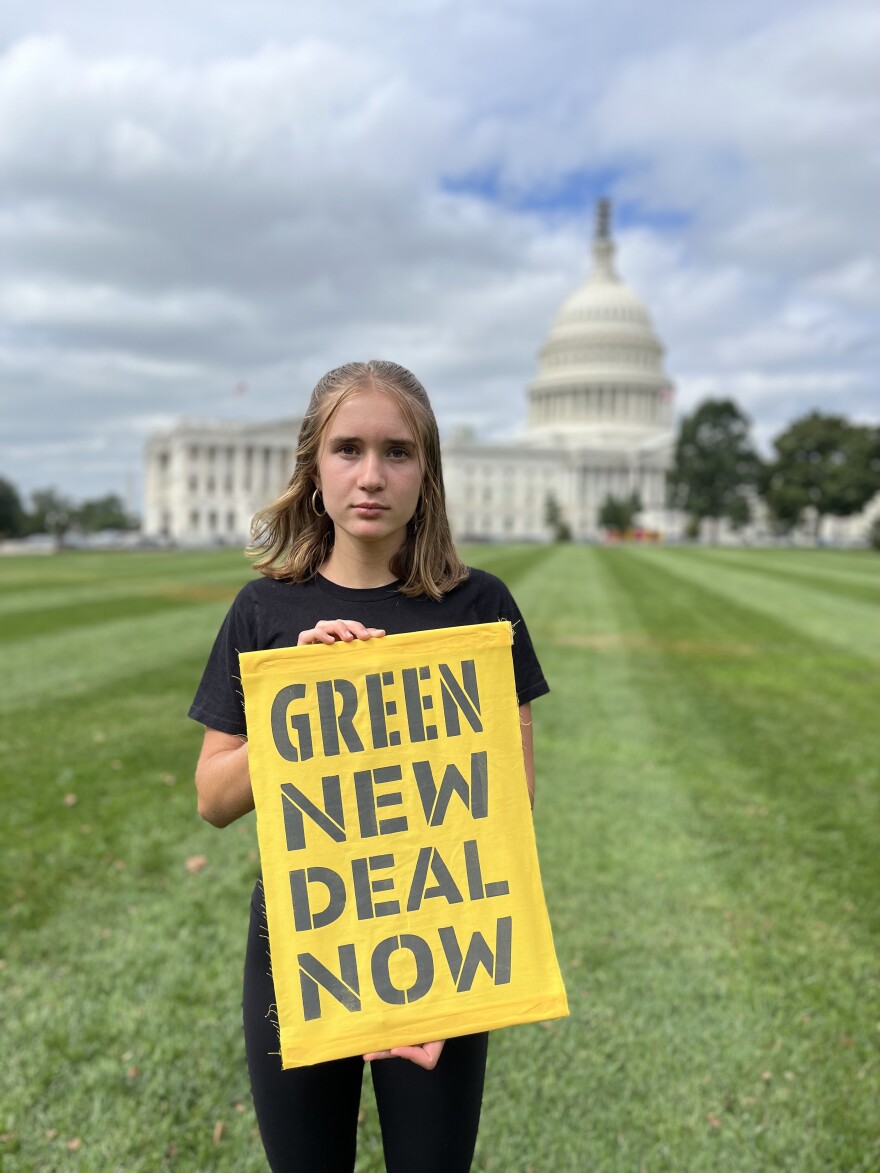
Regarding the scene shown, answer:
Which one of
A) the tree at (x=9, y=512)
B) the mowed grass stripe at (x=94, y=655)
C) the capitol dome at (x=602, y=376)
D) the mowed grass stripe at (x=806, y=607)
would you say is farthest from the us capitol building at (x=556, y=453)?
the mowed grass stripe at (x=94, y=655)

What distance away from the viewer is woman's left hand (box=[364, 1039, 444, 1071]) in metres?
1.96

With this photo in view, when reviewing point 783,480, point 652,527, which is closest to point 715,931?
point 783,480

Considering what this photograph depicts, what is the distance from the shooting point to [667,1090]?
3.62 m

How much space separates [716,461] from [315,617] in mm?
84674

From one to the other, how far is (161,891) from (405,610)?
3.75 m

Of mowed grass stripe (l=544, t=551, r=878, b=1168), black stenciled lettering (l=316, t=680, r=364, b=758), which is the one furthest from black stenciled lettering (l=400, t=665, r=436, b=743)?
mowed grass stripe (l=544, t=551, r=878, b=1168)

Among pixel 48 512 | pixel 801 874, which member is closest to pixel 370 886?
pixel 801 874

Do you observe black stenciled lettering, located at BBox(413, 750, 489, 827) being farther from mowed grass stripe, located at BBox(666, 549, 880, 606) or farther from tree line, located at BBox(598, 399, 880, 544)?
tree line, located at BBox(598, 399, 880, 544)

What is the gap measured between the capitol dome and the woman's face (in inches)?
5193

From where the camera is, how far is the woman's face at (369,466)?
2.12m

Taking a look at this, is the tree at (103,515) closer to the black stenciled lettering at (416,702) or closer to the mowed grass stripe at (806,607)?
the mowed grass stripe at (806,607)

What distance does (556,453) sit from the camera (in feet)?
419

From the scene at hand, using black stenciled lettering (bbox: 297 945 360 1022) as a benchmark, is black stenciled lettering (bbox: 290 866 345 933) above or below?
above

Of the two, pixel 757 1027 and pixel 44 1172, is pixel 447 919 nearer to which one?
pixel 44 1172
